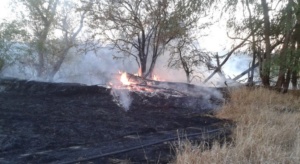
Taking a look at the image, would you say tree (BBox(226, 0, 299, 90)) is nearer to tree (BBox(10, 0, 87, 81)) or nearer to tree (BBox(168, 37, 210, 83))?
tree (BBox(168, 37, 210, 83))

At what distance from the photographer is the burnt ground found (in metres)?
3.96

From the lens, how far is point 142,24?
1216cm

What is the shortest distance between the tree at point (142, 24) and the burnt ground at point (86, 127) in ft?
15.0

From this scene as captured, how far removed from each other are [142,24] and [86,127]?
7.49 meters

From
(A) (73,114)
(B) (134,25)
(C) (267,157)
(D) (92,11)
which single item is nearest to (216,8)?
(B) (134,25)

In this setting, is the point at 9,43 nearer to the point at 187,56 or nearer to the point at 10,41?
the point at 10,41

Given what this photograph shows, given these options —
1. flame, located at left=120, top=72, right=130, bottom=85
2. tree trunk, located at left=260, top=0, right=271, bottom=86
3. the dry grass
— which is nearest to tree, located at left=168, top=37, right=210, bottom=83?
tree trunk, located at left=260, top=0, right=271, bottom=86

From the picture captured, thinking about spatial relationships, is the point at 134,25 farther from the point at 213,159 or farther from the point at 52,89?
the point at 213,159

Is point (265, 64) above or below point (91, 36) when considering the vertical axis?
below

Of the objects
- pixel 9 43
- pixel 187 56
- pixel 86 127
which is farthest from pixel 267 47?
pixel 9 43

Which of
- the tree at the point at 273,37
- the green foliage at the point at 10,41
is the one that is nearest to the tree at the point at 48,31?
the green foliage at the point at 10,41

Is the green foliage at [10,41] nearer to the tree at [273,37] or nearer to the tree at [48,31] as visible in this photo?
the tree at [48,31]

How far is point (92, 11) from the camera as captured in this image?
12.3 m

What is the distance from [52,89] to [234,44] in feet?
23.0
